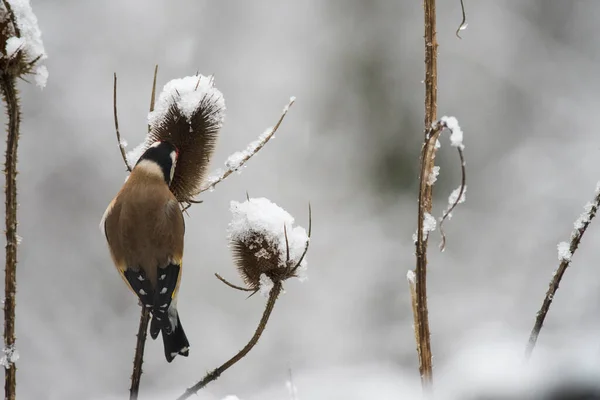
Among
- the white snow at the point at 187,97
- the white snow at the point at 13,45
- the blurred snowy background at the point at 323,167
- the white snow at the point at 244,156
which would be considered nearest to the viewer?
the white snow at the point at 13,45

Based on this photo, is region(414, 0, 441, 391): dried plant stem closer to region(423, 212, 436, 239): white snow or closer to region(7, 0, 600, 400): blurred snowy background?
region(423, 212, 436, 239): white snow

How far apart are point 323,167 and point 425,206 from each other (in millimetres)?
4648

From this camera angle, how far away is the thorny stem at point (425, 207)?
3.45ft

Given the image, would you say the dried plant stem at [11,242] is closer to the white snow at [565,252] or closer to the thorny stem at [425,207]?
the thorny stem at [425,207]

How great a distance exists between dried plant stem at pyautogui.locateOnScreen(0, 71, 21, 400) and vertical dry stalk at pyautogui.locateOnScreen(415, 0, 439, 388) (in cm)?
72

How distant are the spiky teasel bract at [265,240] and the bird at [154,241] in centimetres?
27

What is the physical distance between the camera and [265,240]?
5.65ft

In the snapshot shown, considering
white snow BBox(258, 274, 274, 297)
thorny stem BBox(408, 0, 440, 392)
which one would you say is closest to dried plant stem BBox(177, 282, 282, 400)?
white snow BBox(258, 274, 274, 297)

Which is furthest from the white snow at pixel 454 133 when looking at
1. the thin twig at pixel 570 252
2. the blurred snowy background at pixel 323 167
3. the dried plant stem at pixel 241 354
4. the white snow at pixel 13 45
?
the blurred snowy background at pixel 323 167

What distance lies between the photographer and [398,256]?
5.62 meters

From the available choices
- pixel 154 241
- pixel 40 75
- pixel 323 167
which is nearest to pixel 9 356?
pixel 40 75

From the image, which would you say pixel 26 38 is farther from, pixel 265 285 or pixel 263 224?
pixel 265 285

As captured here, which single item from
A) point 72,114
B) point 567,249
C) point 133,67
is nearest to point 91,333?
point 72,114

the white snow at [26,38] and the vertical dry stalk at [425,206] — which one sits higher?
the white snow at [26,38]
